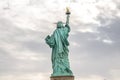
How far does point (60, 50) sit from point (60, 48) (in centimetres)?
17

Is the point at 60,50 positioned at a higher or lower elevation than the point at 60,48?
lower

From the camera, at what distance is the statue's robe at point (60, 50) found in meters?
41.1

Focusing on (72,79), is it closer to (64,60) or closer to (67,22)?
(64,60)

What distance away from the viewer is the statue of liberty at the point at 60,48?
4112 cm

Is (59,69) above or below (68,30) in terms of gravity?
below

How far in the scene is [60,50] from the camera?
1633 inches

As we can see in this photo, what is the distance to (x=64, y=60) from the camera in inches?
1628

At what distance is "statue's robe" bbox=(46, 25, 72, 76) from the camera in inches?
1618

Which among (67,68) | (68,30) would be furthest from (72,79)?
(68,30)

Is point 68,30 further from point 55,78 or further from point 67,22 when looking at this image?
point 55,78

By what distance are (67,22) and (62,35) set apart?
1.00 meters

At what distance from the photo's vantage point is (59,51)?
136ft

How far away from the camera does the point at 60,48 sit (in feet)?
136

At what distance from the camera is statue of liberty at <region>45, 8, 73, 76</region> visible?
4112 cm
